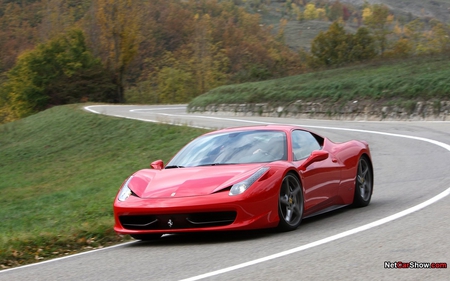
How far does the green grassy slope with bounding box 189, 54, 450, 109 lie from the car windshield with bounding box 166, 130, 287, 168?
2104 cm

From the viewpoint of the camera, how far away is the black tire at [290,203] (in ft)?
25.5

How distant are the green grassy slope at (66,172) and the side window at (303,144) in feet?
8.01

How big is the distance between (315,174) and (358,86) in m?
26.1

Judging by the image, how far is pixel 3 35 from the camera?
132250mm

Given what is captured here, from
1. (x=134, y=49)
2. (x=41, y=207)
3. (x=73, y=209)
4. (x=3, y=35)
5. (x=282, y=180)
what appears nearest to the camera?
(x=282, y=180)

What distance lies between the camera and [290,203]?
26.2 ft

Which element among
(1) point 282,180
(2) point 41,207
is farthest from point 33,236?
(2) point 41,207

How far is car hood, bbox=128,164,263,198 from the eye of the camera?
7633 mm

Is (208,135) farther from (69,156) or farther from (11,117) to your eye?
(11,117)

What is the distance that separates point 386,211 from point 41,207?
423 inches

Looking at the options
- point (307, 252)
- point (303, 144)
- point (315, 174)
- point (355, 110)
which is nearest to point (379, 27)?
point (355, 110)

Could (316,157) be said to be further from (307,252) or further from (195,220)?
(307,252)

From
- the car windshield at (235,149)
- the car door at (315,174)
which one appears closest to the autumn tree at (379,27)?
the car door at (315,174)

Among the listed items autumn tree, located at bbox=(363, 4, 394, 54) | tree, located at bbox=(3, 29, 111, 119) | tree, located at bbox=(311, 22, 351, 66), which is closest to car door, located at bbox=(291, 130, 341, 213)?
tree, located at bbox=(311, 22, 351, 66)
